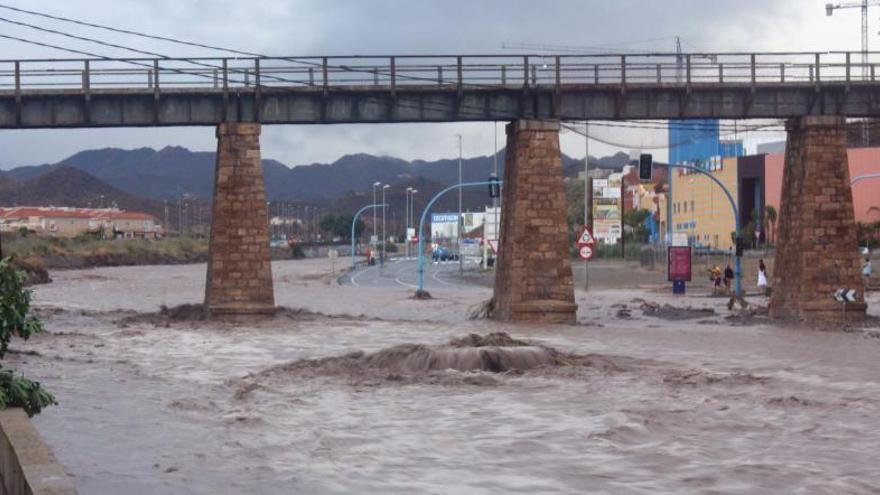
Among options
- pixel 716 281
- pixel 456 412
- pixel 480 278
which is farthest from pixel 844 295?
pixel 480 278

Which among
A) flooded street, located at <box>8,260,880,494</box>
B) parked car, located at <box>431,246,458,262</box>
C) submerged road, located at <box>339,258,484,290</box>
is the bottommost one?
flooded street, located at <box>8,260,880,494</box>

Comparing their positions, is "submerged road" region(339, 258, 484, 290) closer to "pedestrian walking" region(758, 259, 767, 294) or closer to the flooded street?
"pedestrian walking" region(758, 259, 767, 294)

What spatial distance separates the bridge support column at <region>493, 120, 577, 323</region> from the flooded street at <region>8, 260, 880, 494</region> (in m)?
1.21

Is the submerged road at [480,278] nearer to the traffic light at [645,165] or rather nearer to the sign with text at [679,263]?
the sign with text at [679,263]

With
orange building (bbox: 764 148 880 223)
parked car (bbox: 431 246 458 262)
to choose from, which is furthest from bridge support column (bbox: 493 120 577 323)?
parked car (bbox: 431 246 458 262)

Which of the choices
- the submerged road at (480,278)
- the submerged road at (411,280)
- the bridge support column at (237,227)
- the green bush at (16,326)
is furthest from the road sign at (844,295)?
the submerged road at (411,280)

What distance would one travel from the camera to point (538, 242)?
3719cm

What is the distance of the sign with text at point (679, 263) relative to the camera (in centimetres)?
5622

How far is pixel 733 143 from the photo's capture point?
97.6 metres

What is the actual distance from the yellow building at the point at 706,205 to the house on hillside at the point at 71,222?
7610 centimetres

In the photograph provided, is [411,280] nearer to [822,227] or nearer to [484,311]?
[484,311]

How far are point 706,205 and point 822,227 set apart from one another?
61.2 meters

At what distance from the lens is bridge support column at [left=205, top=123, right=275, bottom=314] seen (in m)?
37.6

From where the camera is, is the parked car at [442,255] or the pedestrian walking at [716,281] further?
the parked car at [442,255]
